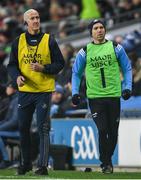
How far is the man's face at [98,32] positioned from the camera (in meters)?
13.1

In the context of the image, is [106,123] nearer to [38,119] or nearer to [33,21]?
[38,119]

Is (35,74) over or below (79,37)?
below

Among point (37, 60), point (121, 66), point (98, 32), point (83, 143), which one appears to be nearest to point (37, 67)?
point (37, 60)

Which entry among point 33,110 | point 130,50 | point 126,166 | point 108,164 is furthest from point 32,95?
point 130,50

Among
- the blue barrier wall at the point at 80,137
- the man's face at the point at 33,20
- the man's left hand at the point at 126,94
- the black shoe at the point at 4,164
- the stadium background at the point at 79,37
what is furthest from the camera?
the black shoe at the point at 4,164

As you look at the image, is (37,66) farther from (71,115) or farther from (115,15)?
(115,15)

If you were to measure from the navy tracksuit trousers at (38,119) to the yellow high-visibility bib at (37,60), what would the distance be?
0.10 meters

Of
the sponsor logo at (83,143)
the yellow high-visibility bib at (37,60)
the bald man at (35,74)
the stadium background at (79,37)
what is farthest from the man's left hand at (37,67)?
the sponsor logo at (83,143)

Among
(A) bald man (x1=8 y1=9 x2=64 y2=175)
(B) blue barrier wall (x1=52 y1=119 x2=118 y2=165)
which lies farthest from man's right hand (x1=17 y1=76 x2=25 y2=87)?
(B) blue barrier wall (x1=52 y1=119 x2=118 y2=165)

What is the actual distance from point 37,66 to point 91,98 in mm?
1062

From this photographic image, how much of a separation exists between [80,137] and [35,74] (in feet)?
12.5

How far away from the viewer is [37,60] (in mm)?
12836

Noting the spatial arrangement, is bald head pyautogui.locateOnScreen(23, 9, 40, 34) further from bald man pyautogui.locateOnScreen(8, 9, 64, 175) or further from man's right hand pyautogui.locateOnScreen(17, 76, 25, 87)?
man's right hand pyautogui.locateOnScreen(17, 76, 25, 87)

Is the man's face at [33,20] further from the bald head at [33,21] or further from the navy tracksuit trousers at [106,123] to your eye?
the navy tracksuit trousers at [106,123]
